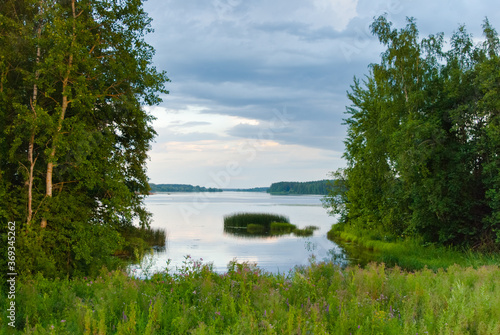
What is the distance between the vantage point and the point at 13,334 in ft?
19.8

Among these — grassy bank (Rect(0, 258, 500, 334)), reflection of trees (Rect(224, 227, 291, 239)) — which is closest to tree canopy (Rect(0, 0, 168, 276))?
grassy bank (Rect(0, 258, 500, 334))

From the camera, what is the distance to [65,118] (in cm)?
1516

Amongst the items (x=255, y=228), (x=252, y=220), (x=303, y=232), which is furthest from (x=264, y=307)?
(x=252, y=220)

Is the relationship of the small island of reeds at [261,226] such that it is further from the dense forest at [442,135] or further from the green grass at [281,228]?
the dense forest at [442,135]

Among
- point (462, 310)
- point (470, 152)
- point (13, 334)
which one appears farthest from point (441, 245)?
point (13, 334)

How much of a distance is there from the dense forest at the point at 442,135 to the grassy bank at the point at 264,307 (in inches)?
454

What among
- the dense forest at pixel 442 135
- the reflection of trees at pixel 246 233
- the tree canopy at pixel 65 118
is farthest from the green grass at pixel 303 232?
the tree canopy at pixel 65 118

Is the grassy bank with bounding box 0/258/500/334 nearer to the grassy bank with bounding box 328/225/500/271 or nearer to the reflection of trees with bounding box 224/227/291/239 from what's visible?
the grassy bank with bounding box 328/225/500/271

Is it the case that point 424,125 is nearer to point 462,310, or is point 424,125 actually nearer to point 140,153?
point 140,153

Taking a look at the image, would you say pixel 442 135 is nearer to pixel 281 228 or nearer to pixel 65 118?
pixel 65 118

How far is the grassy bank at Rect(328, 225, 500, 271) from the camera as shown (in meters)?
18.2

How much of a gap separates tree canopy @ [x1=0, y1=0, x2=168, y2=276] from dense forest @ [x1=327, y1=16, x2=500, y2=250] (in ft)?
39.5

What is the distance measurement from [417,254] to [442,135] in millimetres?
6114

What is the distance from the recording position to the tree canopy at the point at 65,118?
1412 centimetres
